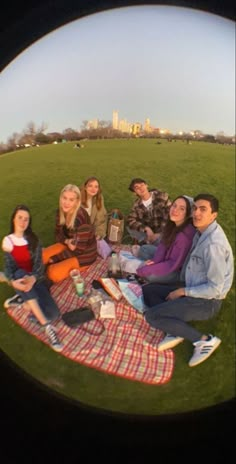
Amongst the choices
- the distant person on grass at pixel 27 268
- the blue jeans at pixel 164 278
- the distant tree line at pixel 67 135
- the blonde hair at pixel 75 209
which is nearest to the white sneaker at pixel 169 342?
the blue jeans at pixel 164 278

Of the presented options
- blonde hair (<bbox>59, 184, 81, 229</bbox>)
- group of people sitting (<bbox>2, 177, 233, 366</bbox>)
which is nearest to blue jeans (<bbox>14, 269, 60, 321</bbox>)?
group of people sitting (<bbox>2, 177, 233, 366</bbox>)

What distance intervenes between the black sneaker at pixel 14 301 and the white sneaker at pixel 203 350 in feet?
3.13

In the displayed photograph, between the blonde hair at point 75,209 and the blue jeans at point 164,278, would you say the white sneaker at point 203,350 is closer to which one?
the blue jeans at point 164,278

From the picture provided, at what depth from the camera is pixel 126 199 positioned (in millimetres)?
2641

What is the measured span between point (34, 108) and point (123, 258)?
2.88ft

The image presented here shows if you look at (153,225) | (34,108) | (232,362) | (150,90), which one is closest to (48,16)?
(34,108)

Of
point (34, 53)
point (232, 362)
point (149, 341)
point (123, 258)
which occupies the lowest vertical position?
point (232, 362)

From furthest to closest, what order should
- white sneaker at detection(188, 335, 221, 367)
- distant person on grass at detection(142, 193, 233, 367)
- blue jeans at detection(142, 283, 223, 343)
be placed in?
white sneaker at detection(188, 335, 221, 367)
blue jeans at detection(142, 283, 223, 343)
distant person on grass at detection(142, 193, 233, 367)

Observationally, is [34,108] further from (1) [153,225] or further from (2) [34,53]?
(1) [153,225]

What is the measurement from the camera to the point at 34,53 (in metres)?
2.57

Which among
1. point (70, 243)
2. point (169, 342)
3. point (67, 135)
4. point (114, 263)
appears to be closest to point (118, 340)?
point (169, 342)

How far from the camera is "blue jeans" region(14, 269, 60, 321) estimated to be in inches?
104

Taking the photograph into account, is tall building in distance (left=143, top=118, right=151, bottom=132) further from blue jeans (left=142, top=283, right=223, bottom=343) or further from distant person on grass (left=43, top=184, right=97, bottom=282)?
blue jeans (left=142, top=283, right=223, bottom=343)

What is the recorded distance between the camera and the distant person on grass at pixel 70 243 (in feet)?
8.57
